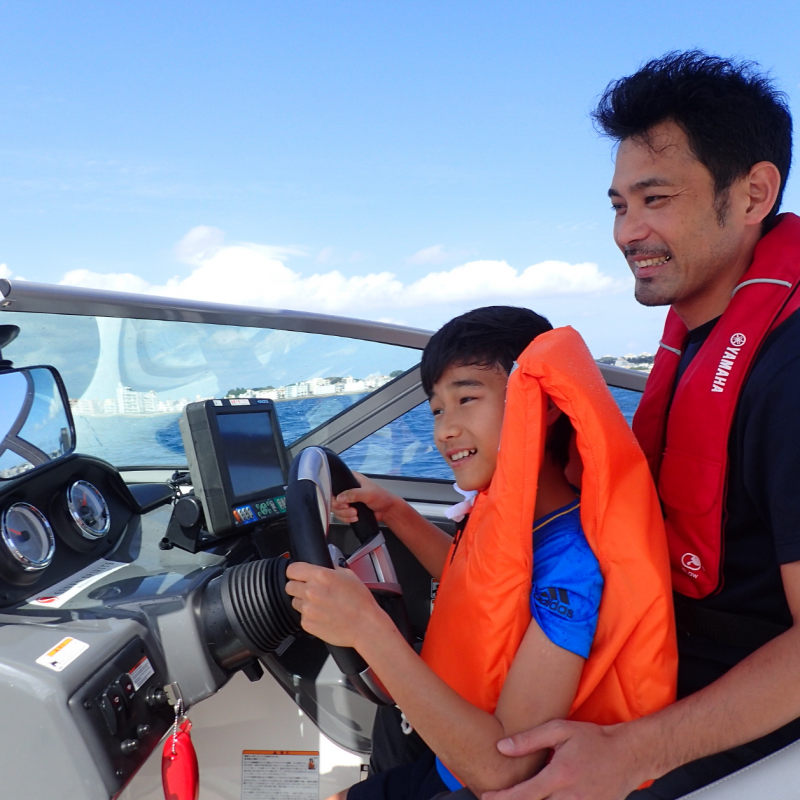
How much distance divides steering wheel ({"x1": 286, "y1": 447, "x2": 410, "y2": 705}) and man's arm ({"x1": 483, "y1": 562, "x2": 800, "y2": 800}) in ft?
0.85

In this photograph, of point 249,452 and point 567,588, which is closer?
point 567,588

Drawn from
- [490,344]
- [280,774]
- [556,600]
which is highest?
[490,344]

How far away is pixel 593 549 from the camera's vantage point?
1059 millimetres

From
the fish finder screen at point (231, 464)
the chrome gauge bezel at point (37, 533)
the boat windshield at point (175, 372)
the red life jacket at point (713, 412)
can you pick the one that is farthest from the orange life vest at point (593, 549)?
the boat windshield at point (175, 372)

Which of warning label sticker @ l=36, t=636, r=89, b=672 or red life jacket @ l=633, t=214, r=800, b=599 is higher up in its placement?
red life jacket @ l=633, t=214, r=800, b=599

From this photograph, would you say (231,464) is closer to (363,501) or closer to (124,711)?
(363,501)

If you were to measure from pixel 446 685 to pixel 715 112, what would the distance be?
1075 mm

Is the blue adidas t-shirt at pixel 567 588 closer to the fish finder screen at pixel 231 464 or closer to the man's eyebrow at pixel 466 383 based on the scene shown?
the man's eyebrow at pixel 466 383

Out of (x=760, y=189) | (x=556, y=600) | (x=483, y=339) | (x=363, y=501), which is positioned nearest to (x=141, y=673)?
(x=363, y=501)

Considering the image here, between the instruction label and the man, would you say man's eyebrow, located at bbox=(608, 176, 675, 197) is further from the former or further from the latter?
the instruction label

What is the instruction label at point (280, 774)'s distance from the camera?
1711 mm

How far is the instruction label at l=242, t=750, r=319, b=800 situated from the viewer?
67.4 inches

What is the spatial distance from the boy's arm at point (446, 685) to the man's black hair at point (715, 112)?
32.9 inches

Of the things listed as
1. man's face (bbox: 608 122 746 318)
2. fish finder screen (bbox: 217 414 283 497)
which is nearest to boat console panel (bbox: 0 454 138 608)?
fish finder screen (bbox: 217 414 283 497)
